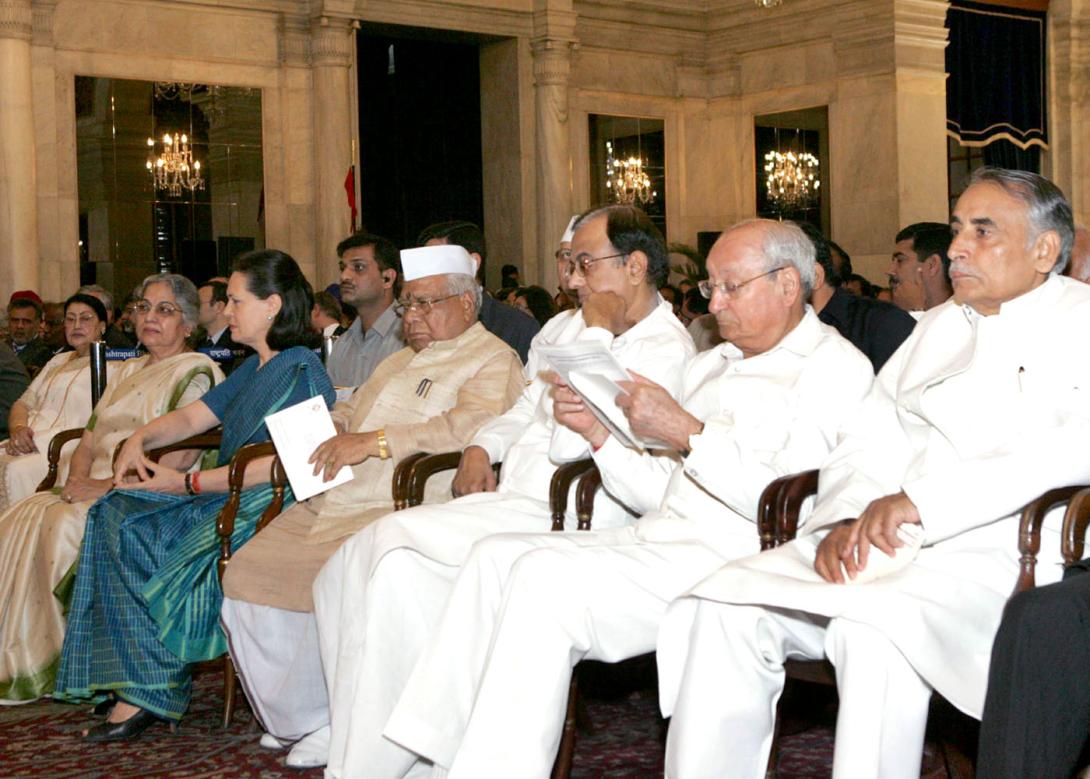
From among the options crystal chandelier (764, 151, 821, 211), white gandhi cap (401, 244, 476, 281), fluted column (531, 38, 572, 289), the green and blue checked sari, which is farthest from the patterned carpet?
crystal chandelier (764, 151, 821, 211)

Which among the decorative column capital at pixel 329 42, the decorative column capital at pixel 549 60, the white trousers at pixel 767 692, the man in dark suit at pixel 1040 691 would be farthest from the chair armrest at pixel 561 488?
the decorative column capital at pixel 549 60

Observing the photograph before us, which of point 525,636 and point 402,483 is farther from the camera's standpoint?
point 402,483

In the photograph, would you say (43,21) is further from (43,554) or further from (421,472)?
(421,472)

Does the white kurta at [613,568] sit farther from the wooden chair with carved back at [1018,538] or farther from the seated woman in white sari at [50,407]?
the seated woman in white sari at [50,407]

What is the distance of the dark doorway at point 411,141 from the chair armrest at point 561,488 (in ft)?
40.5

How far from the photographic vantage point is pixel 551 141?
14977 millimetres

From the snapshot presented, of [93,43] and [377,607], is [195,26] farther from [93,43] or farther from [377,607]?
[377,607]

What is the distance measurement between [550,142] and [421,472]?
11.0 meters

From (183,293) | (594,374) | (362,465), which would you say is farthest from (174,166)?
(594,374)

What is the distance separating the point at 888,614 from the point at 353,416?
2.57 meters

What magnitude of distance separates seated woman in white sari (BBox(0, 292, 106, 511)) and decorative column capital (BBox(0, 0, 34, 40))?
5827 millimetres

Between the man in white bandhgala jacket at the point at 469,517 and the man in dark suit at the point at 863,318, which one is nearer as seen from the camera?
the man in white bandhgala jacket at the point at 469,517

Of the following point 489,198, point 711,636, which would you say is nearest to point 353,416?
point 711,636

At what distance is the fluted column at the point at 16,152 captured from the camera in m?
11.7
